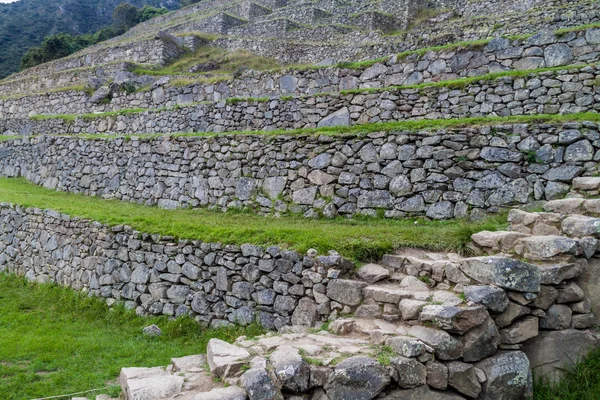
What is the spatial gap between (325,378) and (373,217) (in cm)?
465

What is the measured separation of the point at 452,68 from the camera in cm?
1130

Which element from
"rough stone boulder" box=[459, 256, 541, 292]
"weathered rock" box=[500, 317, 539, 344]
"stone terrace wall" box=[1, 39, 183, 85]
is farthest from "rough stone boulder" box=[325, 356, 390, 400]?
"stone terrace wall" box=[1, 39, 183, 85]

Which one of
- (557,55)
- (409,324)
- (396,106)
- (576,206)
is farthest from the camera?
(396,106)

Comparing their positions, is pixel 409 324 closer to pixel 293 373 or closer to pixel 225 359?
pixel 293 373

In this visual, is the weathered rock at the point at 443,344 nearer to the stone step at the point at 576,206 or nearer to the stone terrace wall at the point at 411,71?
the stone step at the point at 576,206

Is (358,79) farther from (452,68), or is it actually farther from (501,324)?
(501,324)

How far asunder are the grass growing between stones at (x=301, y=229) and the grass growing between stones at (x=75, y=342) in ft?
4.75

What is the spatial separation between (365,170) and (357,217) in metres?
0.92

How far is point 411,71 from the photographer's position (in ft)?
38.8

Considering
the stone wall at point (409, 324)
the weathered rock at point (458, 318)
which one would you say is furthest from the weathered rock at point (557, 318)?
the weathered rock at point (458, 318)

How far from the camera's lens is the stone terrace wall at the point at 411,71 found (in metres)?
10.0

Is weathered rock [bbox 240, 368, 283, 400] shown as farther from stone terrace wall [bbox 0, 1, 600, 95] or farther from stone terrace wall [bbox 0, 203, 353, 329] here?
stone terrace wall [bbox 0, 1, 600, 95]

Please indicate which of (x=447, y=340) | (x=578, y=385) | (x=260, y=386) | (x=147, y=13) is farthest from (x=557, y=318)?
(x=147, y=13)

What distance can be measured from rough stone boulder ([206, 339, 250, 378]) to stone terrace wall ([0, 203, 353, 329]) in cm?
164
